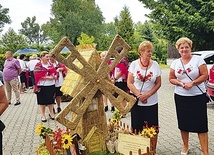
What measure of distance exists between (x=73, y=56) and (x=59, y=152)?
1229 millimetres

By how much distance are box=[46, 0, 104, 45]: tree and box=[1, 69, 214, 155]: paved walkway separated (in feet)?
125

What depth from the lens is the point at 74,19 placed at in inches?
1861

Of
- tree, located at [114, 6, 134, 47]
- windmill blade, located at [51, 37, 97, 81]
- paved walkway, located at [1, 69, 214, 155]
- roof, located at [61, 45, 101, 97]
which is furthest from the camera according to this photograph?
tree, located at [114, 6, 134, 47]

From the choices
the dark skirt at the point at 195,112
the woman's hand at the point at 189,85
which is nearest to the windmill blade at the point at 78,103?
the woman's hand at the point at 189,85

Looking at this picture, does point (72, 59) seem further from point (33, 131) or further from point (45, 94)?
point (45, 94)

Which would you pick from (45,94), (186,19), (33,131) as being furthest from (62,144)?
(186,19)

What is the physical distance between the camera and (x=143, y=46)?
13.7ft

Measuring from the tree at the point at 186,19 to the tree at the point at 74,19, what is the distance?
32.7m

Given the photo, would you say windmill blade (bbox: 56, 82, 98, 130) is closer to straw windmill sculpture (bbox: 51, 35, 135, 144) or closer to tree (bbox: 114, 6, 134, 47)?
straw windmill sculpture (bbox: 51, 35, 135, 144)

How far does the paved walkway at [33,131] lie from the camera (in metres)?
5.19

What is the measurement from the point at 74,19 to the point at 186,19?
36106 mm

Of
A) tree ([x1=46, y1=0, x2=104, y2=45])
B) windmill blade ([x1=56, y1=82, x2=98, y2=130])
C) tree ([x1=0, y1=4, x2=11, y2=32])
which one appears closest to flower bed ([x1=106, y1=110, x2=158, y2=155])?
windmill blade ([x1=56, y1=82, x2=98, y2=130])

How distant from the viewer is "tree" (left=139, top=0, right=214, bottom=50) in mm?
12688

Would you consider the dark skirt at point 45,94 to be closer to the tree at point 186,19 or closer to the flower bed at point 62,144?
the flower bed at point 62,144
